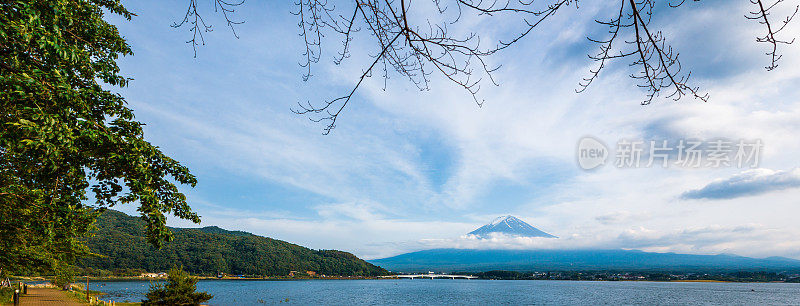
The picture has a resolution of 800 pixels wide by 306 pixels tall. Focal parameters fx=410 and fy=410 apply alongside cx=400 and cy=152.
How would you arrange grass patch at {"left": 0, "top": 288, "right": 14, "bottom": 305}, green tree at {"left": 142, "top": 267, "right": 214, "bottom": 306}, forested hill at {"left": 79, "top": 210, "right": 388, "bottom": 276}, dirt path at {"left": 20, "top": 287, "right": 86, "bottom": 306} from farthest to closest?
1. forested hill at {"left": 79, "top": 210, "right": 388, "bottom": 276}
2. dirt path at {"left": 20, "top": 287, "right": 86, "bottom": 306}
3. grass patch at {"left": 0, "top": 288, "right": 14, "bottom": 305}
4. green tree at {"left": 142, "top": 267, "right": 214, "bottom": 306}

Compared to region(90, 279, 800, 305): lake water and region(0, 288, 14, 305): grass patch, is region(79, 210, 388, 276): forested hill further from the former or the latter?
region(0, 288, 14, 305): grass patch

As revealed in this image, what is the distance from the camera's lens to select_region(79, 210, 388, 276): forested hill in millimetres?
146000

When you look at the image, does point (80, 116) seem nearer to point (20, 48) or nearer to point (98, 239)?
point (20, 48)

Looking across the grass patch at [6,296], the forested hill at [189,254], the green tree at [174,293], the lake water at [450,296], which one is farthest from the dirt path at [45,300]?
the forested hill at [189,254]

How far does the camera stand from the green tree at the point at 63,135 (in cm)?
525

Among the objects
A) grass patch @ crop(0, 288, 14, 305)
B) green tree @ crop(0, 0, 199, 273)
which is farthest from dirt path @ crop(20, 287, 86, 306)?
green tree @ crop(0, 0, 199, 273)

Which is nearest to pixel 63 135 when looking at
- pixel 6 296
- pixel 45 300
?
pixel 6 296

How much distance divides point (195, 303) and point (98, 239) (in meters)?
151

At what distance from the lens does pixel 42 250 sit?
64.1ft

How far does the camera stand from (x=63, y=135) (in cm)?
530

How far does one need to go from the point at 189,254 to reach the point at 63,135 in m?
184

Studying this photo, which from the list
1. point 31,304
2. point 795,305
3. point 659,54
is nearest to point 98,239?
point 31,304

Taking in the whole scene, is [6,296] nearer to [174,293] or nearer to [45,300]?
[45,300]

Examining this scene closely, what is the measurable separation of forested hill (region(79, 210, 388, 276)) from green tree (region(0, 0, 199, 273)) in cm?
15201
